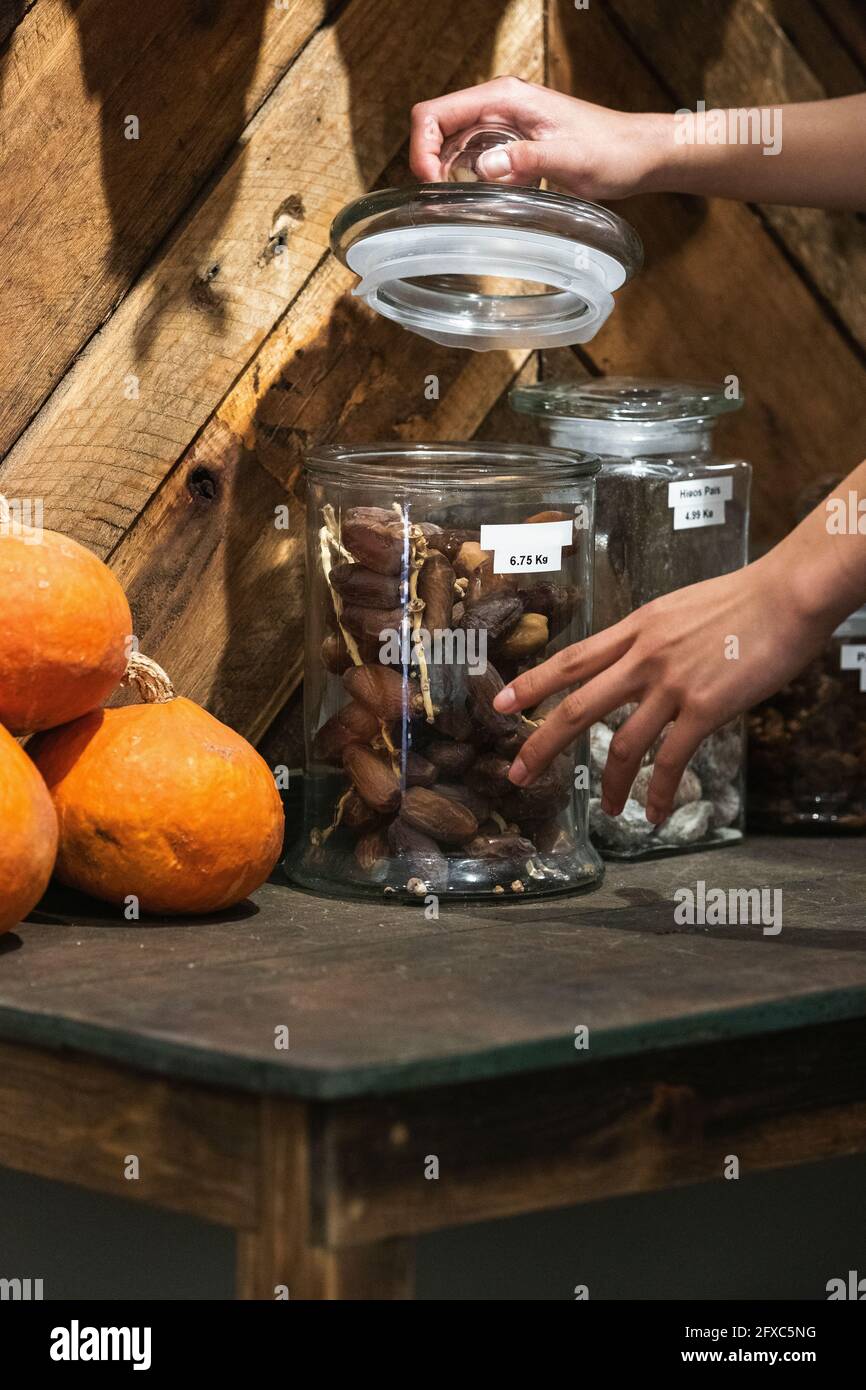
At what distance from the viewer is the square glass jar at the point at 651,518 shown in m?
1.40

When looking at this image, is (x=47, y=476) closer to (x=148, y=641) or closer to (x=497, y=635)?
(x=148, y=641)

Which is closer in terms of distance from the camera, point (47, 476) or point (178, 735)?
point (178, 735)

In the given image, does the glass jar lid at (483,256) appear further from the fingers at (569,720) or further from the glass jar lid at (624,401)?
the fingers at (569,720)

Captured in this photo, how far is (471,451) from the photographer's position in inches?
54.4

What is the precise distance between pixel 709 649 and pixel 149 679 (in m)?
0.39

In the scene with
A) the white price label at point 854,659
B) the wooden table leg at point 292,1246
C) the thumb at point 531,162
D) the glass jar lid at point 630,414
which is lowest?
the wooden table leg at point 292,1246

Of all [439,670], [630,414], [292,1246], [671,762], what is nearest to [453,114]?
[630,414]

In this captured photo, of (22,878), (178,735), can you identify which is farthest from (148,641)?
(22,878)

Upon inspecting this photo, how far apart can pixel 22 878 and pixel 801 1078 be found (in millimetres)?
460

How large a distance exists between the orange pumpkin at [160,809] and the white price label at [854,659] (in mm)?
549

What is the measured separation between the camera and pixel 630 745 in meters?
1.12

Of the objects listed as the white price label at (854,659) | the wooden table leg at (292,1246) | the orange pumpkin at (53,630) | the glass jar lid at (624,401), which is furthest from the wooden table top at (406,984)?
the glass jar lid at (624,401)

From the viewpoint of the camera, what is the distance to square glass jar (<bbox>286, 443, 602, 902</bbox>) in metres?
1.23

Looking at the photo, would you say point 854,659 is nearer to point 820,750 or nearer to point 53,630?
point 820,750
